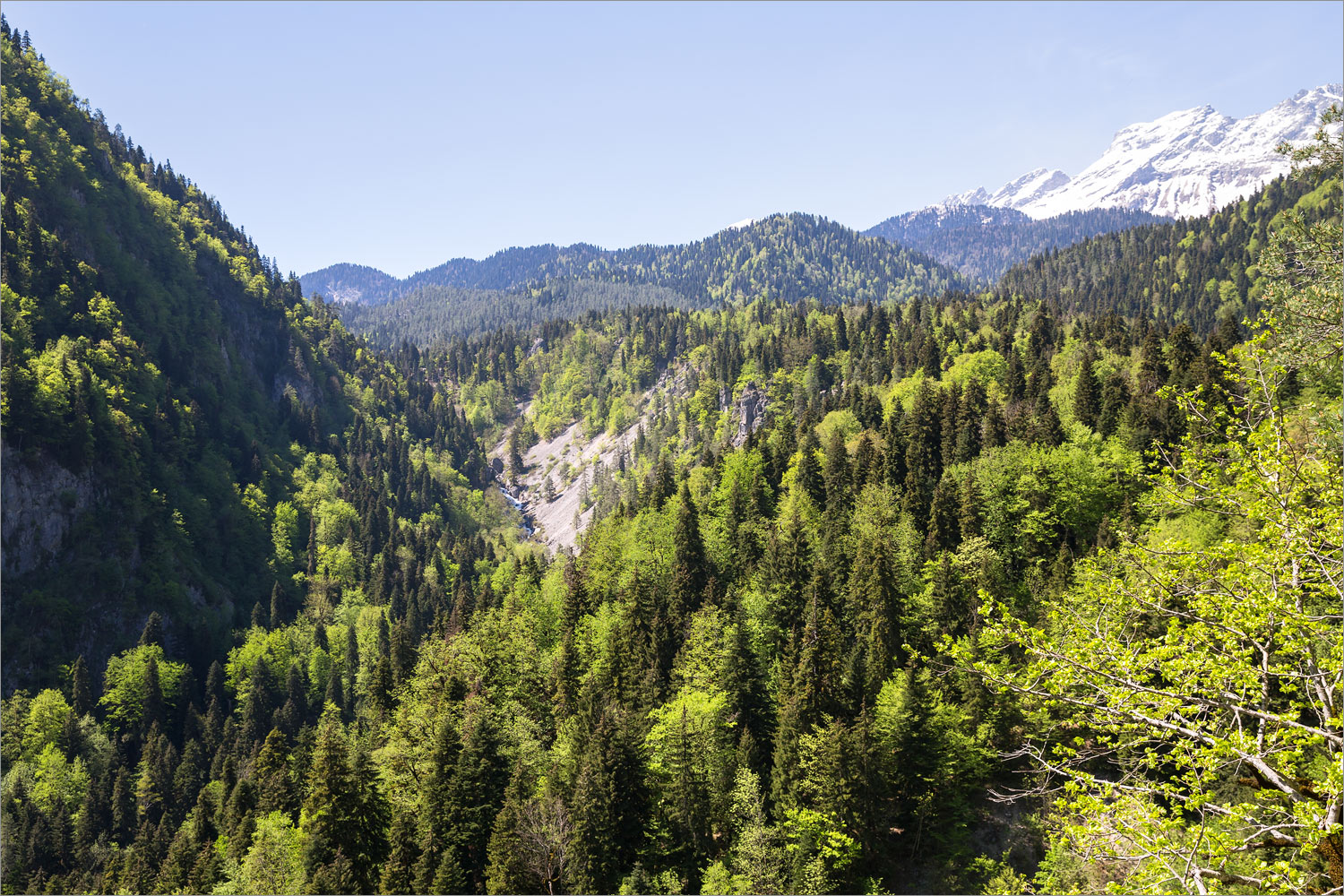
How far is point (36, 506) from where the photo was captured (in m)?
130

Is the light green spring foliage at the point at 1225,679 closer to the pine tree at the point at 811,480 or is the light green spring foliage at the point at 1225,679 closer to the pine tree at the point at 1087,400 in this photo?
the pine tree at the point at 1087,400

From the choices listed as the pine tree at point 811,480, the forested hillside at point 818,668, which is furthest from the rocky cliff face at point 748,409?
the pine tree at point 811,480

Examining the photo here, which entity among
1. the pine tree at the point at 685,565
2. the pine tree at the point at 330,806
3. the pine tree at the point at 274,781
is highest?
the pine tree at the point at 685,565

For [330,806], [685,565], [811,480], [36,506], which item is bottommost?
[330,806]

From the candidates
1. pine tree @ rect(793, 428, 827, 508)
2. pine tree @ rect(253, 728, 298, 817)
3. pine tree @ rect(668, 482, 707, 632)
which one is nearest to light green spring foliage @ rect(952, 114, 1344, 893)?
pine tree @ rect(668, 482, 707, 632)

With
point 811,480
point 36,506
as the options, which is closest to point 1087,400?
point 811,480

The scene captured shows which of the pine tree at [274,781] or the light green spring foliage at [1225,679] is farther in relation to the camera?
the pine tree at [274,781]

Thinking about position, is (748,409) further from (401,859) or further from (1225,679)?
(1225,679)

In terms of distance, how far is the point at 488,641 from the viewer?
225ft

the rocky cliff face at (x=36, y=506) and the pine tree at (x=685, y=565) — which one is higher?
the rocky cliff face at (x=36, y=506)

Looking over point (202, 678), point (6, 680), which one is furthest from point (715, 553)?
point (6, 680)

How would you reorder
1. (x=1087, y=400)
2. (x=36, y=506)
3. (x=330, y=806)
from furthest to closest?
A: (x=36, y=506) < (x=1087, y=400) < (x=330, y=806)

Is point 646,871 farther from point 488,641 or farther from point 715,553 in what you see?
point 715,553

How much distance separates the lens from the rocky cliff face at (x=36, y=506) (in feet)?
410
